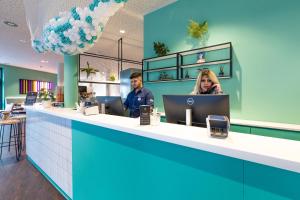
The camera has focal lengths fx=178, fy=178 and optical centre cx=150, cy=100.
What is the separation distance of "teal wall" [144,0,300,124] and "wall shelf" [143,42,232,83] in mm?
127

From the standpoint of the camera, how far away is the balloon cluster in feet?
5.66

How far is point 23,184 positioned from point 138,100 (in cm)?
220

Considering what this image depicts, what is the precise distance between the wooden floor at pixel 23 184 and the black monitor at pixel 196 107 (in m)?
1.99

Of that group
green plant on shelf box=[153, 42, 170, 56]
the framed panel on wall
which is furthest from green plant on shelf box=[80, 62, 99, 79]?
the framed panel on wall

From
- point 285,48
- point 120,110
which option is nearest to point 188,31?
point 285,48

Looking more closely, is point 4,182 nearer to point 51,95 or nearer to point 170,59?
point 51,95

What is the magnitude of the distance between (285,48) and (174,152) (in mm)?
2296

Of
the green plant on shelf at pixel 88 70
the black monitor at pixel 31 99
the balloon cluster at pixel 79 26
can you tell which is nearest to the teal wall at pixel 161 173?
the balloon cluster at pixel 79 26

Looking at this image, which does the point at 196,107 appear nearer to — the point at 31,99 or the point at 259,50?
the point at 259,50

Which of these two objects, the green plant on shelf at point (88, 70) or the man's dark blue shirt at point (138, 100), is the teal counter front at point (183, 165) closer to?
the man's dark blue shirt at point (138, 100)

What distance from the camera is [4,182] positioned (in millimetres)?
2816

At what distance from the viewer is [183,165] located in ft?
3.41

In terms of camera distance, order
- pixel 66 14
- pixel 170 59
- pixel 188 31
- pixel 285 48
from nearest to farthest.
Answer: pixel 66 14
pixel 285 48
pixel 188 31
pixel 170 59

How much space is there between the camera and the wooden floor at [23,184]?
243cm
